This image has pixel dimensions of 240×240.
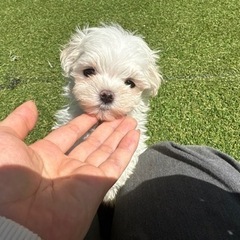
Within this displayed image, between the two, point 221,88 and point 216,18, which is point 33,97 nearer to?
point 221,88

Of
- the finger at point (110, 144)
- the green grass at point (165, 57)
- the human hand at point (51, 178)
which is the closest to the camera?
the human hand at point (51, 178)

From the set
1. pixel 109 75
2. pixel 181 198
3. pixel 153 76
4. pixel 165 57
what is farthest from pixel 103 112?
pixel 165 57

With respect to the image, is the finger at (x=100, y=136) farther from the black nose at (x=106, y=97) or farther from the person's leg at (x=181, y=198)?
the person's leg at (x=181, y=198)

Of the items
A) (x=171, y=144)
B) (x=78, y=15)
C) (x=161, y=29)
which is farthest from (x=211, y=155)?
(x=78, y=15)

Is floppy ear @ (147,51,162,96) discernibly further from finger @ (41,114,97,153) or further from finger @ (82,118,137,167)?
finger @ (41,114,97,153)

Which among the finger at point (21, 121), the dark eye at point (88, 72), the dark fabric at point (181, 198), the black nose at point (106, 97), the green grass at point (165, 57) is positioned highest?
the finger at point (21, 121)

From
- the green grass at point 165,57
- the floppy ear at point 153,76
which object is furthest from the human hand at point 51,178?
the green grass at point 165,57

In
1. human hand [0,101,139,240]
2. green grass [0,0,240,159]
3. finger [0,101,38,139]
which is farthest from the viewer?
green grass [0,0,240,159]

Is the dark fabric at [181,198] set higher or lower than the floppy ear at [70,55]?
lower

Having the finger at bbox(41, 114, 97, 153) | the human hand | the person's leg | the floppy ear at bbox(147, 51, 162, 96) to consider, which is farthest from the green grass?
the human hand
